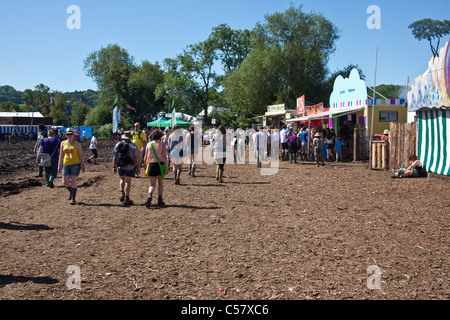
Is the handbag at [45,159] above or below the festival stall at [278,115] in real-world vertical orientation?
below

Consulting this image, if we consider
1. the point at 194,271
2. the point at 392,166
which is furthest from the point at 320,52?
the point at 194,271

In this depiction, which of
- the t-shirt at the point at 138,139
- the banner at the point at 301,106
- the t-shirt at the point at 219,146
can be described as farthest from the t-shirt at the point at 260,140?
the banner at the point at 301,106

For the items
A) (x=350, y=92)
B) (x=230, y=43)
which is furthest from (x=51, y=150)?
(x=230, y=43)

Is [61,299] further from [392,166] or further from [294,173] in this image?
[392,166]

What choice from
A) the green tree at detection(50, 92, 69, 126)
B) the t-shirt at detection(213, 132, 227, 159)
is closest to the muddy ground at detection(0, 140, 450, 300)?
the t-shirt at detection(213, 132, 227, 159)

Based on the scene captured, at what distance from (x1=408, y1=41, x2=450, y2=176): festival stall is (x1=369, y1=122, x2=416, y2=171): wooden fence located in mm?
288

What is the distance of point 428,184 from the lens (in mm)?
12500

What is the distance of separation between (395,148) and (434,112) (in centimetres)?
213

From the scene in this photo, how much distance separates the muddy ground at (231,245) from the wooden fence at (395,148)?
4.21 m

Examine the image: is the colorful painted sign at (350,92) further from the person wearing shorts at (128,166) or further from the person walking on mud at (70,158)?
the person walking on mud at (70,158)

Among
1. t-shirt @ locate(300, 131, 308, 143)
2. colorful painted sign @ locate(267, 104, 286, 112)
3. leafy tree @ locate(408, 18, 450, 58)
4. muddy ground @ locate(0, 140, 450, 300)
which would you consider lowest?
muddy ground @ locate(0, 140, 450, 300)

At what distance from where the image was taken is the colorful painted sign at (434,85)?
12.6m

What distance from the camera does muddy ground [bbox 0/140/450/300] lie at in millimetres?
4535

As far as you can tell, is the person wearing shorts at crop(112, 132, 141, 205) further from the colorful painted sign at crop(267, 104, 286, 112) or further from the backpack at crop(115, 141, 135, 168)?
the colorful painted sign at crop(267, 104, 286, 112)
